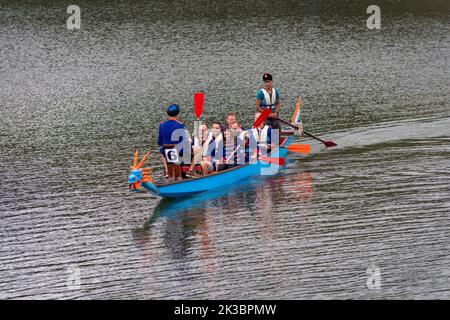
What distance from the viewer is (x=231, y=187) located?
32.3m

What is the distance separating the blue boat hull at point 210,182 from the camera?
98.6 ft

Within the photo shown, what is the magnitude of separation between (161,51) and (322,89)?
1374 cm

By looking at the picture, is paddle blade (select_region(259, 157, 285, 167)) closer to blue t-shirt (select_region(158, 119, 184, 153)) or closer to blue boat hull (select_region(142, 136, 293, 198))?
blue boat hull (select_region(142, 136, 293, 198))

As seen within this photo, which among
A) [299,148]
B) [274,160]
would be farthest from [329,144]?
[274,160]

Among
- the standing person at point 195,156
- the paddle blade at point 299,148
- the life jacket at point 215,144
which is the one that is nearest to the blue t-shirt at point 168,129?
the standing person at point 195,156

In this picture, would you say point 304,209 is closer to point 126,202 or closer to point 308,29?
point 126,202

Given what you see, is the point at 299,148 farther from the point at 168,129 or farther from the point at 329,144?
the point at 168,129

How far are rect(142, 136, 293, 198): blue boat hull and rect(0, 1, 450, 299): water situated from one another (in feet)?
1.22

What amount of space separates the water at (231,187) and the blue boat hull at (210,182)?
0.37 metres

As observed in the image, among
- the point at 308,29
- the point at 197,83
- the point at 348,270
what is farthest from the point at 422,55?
the point at 348,270

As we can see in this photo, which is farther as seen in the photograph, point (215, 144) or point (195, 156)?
point (215, 144)

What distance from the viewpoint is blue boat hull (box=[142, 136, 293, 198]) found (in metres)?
30.0

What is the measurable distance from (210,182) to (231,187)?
1106 mm

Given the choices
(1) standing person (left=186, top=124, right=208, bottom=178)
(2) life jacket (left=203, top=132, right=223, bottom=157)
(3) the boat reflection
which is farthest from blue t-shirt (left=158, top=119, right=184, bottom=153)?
(3) the boat reflection
